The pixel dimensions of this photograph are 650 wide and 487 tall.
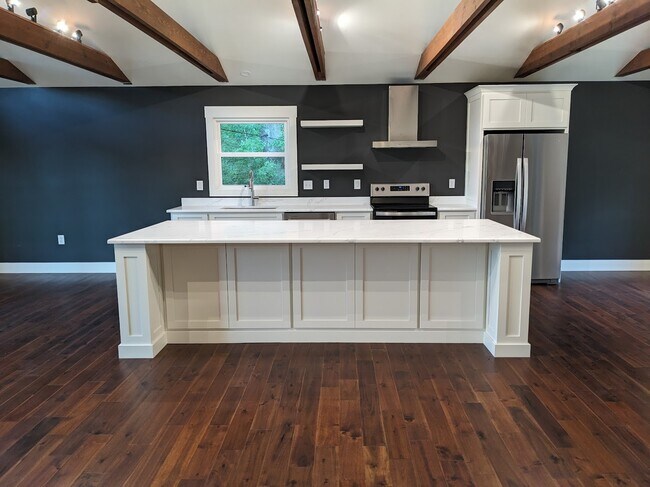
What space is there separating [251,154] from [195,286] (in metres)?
2.68

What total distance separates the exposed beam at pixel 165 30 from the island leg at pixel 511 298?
118 inches

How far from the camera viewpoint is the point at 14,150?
5629 millimetres

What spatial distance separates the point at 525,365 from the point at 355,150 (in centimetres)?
335

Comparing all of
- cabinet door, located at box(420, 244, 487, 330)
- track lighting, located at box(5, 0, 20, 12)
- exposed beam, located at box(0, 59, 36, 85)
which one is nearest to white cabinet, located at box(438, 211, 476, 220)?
cabinet door, located at box(420, 244, 487, 330)

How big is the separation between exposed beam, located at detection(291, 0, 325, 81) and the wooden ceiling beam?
7.27 feet

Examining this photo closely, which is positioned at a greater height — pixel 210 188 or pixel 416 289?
pixel 210 188

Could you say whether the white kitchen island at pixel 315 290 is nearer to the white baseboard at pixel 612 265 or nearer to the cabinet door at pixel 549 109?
the cabinet door at pixel 549 109

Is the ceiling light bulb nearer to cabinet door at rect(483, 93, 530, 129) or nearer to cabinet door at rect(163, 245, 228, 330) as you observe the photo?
cabinet door at rect(163, 245, 228, 330)

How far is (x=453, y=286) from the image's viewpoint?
129 inches

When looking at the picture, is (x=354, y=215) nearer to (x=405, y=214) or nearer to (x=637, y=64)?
(x=405, y=214)

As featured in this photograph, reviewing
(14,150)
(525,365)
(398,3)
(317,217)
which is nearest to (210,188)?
(317,217)

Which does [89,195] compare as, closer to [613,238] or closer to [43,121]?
[43,121]

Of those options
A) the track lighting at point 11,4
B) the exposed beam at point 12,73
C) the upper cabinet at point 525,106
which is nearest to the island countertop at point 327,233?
the upper cabinet at point 525,106

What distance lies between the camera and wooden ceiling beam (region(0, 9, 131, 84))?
372 cm
